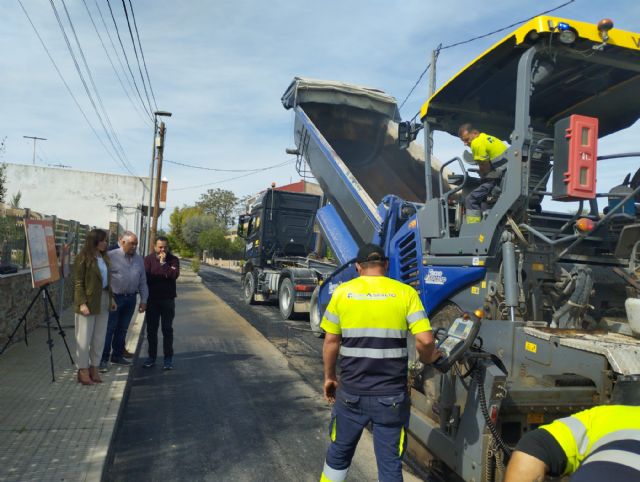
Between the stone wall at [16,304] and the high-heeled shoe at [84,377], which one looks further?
the stone wall at [16,304]

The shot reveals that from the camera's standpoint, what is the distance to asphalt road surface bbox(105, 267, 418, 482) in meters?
3.95

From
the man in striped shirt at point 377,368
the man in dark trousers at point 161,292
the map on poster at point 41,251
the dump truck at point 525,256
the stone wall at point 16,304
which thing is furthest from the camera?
the stone wall at point 16,304

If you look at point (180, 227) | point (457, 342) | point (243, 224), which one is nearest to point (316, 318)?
point (457, 342)

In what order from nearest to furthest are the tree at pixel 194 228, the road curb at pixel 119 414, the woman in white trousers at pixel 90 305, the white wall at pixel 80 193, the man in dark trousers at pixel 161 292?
the road curb at pixel 119 414
the woman in white trousers at pixel 90 305
the man in dark trousers at pixel 161 292
the white wall at pixel 80 193
the tree at pixel 194 228

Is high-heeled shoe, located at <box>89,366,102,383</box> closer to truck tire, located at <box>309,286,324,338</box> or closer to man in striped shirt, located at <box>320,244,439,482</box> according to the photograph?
man in striped shirt, located at <box>320,244,439,482</box>

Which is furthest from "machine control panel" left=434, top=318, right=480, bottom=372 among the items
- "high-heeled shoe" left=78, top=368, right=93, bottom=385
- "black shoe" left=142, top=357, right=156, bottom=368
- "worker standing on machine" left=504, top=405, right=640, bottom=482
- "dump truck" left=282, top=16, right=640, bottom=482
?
"black shoe" left=142, top=357, right=156, bottom=368

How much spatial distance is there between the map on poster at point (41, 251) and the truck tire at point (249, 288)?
754 centimetres

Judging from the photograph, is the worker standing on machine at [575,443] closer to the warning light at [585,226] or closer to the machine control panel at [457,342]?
the machine control panel at [457,342]

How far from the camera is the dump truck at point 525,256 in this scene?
323 centimetres

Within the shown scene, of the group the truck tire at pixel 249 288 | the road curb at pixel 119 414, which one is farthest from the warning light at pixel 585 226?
the truck tire at pixel 249 288

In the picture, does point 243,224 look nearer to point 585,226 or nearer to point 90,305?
point 90,305

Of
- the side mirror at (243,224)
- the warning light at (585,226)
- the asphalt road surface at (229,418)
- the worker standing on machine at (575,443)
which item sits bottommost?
the asphalt road surface at (229,418)

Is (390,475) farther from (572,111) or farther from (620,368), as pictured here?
(572,111)

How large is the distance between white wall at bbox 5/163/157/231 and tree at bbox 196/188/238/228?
37997mm
